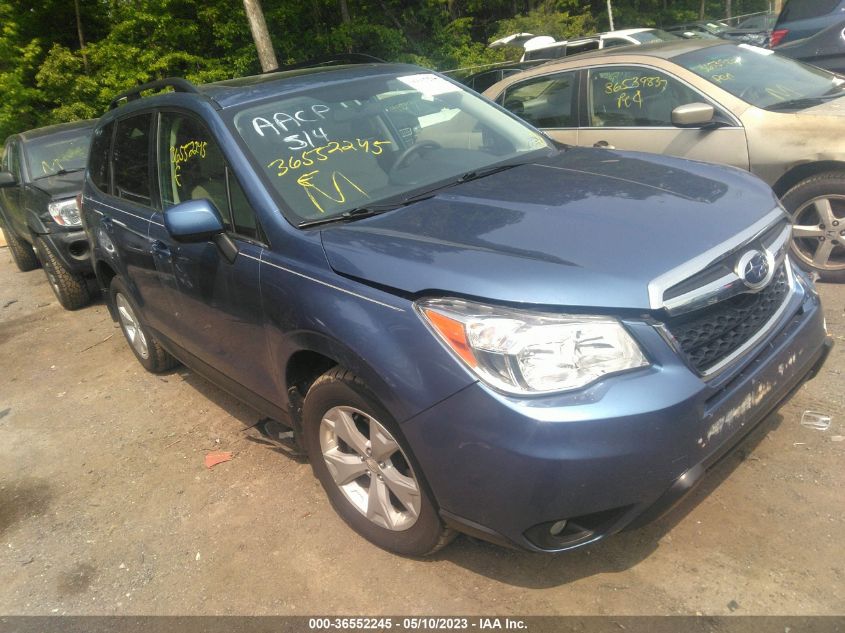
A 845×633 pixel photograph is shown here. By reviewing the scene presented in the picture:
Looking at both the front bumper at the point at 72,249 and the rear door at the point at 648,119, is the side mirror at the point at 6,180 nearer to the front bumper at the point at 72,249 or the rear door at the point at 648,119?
the front bumper at the point at 72,249

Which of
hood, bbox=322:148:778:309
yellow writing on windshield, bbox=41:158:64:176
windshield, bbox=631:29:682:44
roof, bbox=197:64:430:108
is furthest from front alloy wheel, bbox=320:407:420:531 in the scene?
windshield, bbox=631:29:682:44

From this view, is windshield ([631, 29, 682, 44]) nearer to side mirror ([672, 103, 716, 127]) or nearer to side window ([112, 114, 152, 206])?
side mirror ([672, 103, 716, 127])

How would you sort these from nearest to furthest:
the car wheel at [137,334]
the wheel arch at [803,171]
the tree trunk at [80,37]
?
the wheel arch at [803,171] → the car wheel at [137,334] → the tree trunk at [80,37]

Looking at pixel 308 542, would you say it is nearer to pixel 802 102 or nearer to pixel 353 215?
pixel 353 215

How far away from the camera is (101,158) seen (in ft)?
15.4

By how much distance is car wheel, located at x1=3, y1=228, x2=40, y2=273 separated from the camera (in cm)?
895

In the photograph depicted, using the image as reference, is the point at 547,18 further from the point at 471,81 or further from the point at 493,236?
the point at 493,236

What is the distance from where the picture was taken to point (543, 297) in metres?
2.16

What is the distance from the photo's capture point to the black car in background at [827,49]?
23.5 ft

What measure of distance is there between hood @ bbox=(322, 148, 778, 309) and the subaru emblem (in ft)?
0.34

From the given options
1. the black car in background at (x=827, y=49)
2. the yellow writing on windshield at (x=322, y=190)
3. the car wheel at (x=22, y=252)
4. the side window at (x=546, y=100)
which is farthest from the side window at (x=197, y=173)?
the black car in background at (x=827, y=49)

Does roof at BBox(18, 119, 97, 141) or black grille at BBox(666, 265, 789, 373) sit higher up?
roof at BBox(18, 119, 97, 141)

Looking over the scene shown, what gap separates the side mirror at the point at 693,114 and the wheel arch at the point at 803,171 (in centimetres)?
→ 63

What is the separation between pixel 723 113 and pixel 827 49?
342 cm
